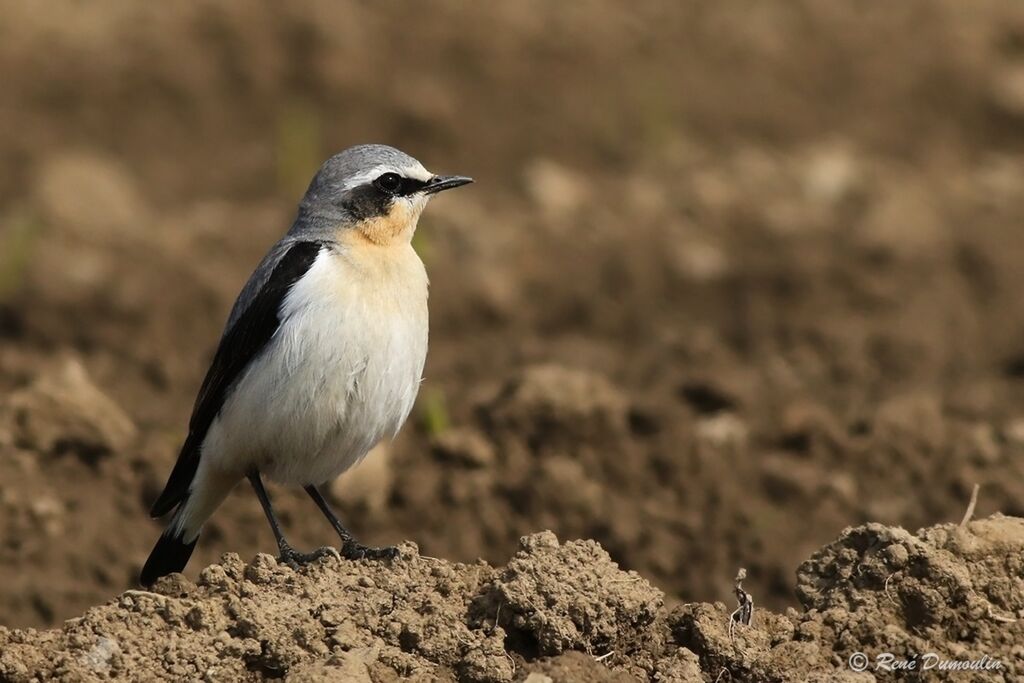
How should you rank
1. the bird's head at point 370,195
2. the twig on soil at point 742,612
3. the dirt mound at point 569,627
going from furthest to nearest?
1. the bird's head at point 370,195
2. the twig on soil at point 742,612
3. the dirt mound at point 569,627

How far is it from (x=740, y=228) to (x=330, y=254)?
668 centimetres

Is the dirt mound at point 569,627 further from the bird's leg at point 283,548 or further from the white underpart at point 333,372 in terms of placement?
the white underpart at point 333,372

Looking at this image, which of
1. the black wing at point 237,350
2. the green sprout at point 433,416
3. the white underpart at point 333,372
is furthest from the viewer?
the green sprout at point 433,416

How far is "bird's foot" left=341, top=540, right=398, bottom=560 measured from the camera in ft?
22.1

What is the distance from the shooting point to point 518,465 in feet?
31.4

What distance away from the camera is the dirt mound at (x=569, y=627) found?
580cm

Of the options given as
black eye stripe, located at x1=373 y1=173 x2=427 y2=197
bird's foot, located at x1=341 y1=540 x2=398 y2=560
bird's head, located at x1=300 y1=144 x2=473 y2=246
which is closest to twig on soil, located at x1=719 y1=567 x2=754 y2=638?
bird's foot, located at x1=341 y1=540 x2=398 y2=560

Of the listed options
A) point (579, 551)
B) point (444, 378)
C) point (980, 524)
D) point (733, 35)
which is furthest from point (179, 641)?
point (733, 35)

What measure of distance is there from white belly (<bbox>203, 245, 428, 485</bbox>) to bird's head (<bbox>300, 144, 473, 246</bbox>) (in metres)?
0.19

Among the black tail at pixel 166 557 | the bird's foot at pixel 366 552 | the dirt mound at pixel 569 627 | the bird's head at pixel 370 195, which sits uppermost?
the bird's head at pixel 370 195

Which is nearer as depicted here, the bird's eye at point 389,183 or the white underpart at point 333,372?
the white underpart at point 333,372

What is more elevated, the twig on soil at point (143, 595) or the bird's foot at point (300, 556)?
the bird's foot at point (300, 556)

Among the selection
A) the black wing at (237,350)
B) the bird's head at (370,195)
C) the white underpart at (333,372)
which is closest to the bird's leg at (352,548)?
the white underpart at (333,372)

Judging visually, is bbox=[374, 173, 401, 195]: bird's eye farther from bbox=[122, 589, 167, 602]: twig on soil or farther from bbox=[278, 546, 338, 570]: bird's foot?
bbox=[122, 589, 167, 602]: twig on soil
